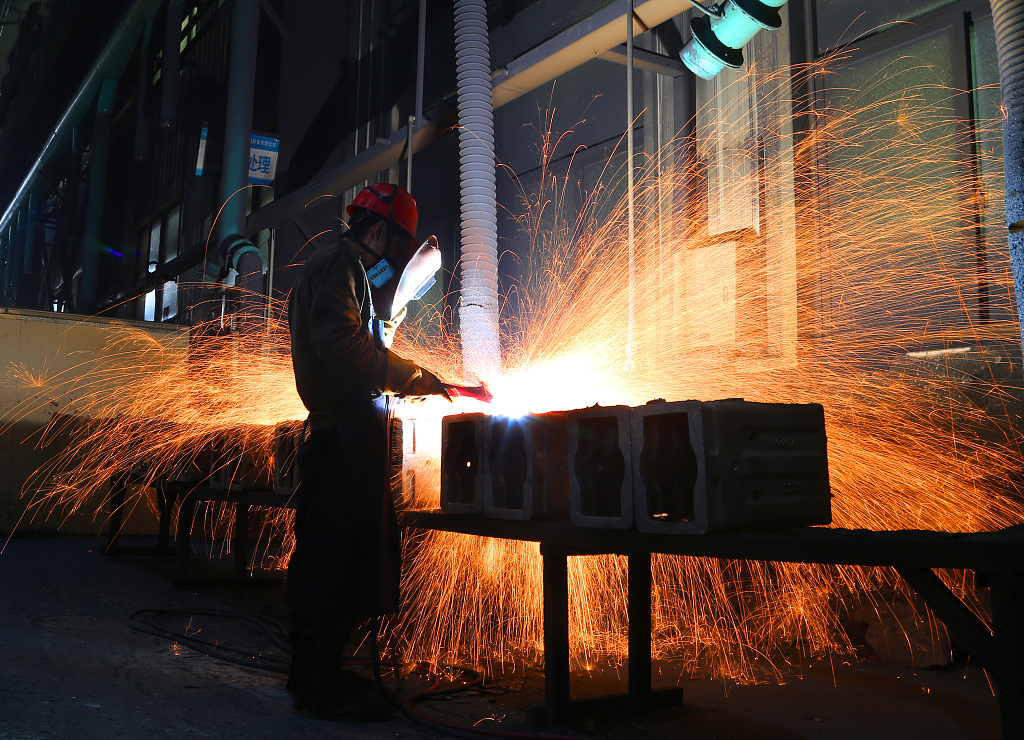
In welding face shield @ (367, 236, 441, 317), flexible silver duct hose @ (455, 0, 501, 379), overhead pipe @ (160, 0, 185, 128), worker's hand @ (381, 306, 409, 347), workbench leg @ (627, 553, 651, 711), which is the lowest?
workbench leg @ (627, 553, 651, 711)

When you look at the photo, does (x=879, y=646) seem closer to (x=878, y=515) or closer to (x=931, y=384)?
(x=878, y=515)

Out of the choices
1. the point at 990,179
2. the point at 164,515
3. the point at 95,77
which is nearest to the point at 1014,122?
the point at 990,179

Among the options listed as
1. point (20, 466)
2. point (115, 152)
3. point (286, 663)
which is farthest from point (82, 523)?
point (115, 152)

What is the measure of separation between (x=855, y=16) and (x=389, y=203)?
288 cm

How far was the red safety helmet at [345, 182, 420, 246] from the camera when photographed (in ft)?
9.83

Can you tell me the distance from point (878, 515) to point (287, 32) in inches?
311

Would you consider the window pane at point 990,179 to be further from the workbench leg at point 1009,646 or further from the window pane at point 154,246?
the window pane at point 154,246

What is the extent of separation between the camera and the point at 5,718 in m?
2.36

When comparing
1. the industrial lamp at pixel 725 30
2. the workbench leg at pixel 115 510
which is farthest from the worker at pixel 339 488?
the workbench leg at pixel 115 510

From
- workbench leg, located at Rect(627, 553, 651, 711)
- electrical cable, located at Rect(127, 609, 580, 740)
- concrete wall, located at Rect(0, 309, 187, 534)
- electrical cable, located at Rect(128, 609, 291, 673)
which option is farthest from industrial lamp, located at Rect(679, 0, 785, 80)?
concrete wall, located at Rect(0, 309, 187, 534)

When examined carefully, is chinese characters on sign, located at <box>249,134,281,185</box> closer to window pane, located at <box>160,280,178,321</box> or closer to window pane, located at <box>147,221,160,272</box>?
window pane, located at <box>160,280,178,321</box>

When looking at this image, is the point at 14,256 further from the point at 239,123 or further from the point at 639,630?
the point at 639,630

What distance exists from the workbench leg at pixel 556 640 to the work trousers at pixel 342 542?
1.73 feet

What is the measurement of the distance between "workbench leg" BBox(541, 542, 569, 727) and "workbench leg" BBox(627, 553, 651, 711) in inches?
10.0
